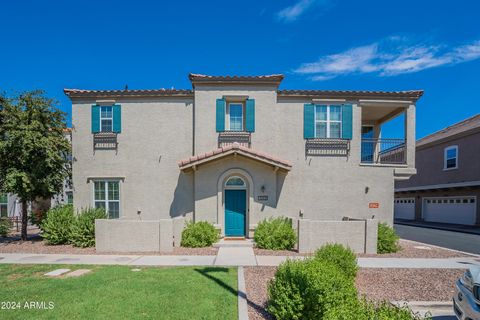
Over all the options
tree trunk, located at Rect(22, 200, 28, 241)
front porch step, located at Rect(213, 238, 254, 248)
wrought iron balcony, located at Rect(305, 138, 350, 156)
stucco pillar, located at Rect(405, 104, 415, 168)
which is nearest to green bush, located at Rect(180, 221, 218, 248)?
front porch step, located at Rect(213, 238, 254, 248)

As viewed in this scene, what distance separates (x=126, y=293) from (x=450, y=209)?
2755 cm

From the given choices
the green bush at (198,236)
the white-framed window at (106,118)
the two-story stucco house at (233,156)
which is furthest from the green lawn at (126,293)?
the white-framed window at (106,118)

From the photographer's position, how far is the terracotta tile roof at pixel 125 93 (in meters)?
12.7

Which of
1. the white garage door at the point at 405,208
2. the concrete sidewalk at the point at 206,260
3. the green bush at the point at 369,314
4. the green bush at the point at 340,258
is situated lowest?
the white garage door at the point at 405,208

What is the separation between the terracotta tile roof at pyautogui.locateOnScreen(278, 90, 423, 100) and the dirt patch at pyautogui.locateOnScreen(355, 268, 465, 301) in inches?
319

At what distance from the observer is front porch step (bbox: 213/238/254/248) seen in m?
10.8

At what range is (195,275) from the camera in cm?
697

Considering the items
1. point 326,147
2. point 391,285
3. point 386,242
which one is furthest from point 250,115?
point 391,285

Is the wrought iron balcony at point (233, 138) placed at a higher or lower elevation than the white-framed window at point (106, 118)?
lower

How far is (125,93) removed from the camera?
12.8 m

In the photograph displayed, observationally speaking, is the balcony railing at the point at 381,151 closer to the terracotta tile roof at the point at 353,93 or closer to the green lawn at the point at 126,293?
the terracotta tile roof at the point at 353,93

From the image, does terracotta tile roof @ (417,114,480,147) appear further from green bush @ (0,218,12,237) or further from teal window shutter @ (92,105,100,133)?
green bush @ (0,218,12,237)

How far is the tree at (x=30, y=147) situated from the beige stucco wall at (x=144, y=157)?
110 centimetres

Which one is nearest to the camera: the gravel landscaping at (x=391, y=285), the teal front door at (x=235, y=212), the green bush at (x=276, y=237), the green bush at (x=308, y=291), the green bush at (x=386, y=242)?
the green bush at (x=308, y=291)
